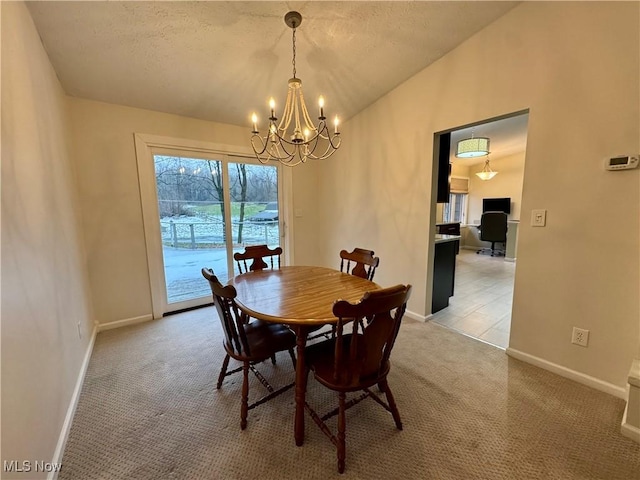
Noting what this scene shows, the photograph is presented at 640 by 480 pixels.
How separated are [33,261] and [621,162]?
3.28 m

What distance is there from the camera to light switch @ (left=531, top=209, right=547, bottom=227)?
1930 millimetres

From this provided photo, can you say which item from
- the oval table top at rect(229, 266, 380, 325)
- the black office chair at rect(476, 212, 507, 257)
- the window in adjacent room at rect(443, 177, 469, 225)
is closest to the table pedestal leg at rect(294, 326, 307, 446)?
the oval table top at rect(229, 266, 380, 325)

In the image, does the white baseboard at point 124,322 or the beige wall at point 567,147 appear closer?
the beige wall at point 567,147

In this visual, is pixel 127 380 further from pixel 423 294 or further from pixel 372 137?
pixel 372 137

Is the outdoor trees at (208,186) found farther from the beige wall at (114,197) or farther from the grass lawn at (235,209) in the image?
the beige wall at (114,197)

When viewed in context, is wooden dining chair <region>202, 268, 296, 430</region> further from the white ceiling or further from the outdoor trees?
the outdoor trees

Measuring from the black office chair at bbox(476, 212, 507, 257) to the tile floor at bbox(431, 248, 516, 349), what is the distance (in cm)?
116

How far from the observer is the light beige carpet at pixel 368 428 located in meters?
1.25

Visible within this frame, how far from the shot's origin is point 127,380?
1.90 m

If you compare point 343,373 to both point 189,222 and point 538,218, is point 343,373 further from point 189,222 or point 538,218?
point 189,222

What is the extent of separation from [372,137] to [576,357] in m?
2.71

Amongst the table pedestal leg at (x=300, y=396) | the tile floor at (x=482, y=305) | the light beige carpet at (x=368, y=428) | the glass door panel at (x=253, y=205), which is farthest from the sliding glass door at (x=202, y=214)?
the tile floor at (x=482, y=305)

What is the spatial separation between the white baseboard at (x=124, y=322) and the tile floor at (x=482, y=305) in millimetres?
3158

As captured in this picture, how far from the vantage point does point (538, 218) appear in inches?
77.1
